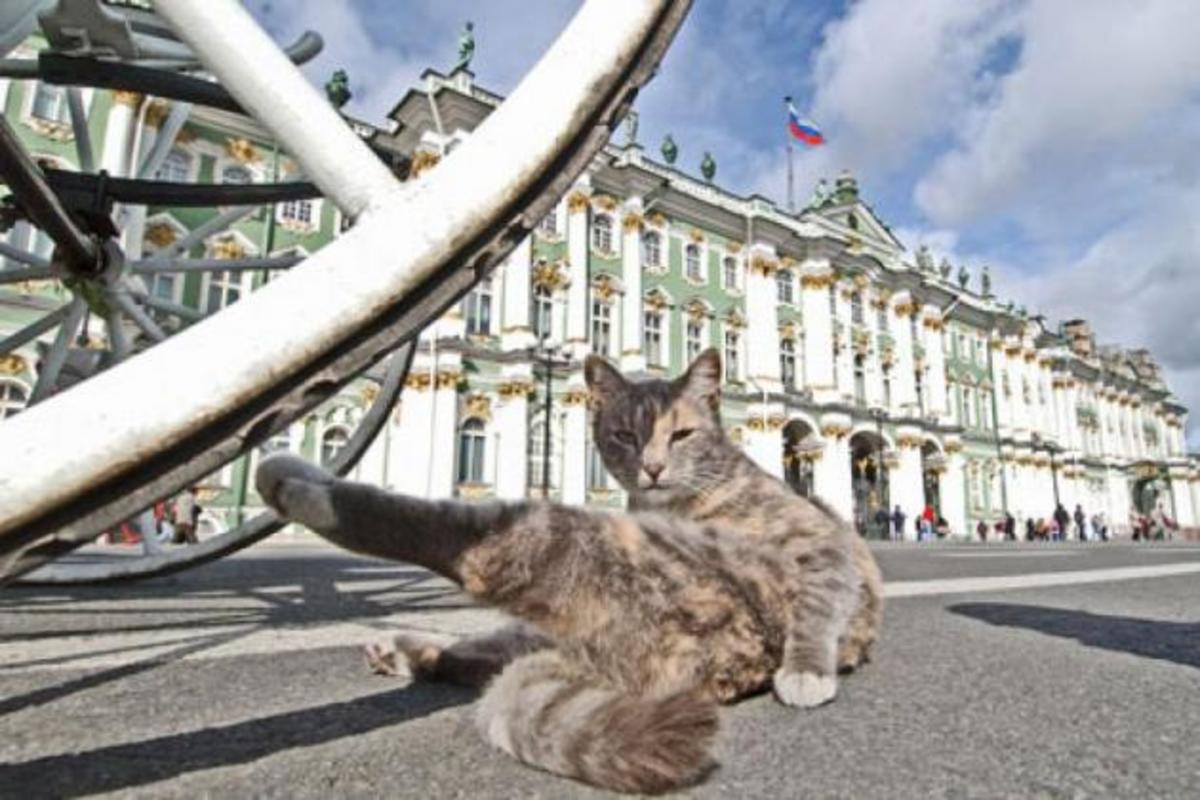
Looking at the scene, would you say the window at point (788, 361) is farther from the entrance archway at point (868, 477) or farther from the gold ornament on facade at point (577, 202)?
the gold ornament on facade at point (577, 202)

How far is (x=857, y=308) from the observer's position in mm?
29562

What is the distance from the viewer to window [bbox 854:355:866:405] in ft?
94.6

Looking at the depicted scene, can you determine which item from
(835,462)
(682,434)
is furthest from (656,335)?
(682,434)

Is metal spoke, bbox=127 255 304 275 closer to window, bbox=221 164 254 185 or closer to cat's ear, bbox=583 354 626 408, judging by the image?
cat's ear, bbox=583 354 626 408

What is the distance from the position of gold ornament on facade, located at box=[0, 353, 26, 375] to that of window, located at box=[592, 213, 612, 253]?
51.0 ft

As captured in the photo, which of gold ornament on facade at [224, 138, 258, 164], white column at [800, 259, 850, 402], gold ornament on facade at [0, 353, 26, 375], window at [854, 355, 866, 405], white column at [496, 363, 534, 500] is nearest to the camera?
gold ornament on facade at [0, 353, 26, 375]

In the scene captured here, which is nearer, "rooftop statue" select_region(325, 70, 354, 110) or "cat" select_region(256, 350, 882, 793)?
"cat" select_region(256, 350, 882, 793)

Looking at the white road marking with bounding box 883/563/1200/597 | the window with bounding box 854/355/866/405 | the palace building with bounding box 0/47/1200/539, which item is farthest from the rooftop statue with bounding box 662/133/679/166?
the white road marking with bounding box 883/563/1200/597

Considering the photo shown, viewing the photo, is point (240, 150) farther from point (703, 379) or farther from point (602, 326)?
point (703, 379)

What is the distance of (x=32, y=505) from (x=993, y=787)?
1285 millimetres

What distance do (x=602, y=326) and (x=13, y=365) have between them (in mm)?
15360

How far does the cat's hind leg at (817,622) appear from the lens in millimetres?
1480

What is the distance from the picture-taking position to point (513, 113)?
824 mm

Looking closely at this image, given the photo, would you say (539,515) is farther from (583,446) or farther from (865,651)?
(583,446)
